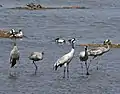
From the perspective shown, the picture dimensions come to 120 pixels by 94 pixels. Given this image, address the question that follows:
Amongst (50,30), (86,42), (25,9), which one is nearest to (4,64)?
(86,42)

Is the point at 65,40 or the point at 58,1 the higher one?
the point at 58,1

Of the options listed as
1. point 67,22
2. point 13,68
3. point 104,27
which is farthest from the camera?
point 67,22

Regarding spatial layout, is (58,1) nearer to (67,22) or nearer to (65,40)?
(67,22)

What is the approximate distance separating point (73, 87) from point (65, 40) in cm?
1557

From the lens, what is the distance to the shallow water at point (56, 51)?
66.1 ft

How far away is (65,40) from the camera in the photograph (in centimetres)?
3559

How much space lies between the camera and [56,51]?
99.0 feet

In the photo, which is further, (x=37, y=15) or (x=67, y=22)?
(x=37, y=15)

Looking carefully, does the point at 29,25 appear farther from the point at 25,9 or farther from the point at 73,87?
the point at 73,87

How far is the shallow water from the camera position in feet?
66.1

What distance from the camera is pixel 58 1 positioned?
3204 inches

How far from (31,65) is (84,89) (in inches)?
208

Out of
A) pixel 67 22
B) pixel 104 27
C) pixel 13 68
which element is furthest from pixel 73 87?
pixel 67 22

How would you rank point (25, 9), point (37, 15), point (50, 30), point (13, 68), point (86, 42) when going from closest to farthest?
point (13, 68), point (86, 42), point (50, 30), point (37, 15), point (25, 9)
